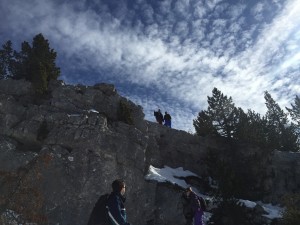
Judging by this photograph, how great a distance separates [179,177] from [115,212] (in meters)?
24.1

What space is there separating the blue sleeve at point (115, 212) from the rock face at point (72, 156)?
43.2 feet

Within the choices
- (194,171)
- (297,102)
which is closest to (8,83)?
(194,171)

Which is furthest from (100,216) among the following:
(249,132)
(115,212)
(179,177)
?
(249,132)

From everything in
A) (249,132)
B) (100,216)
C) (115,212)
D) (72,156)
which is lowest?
(100,216)

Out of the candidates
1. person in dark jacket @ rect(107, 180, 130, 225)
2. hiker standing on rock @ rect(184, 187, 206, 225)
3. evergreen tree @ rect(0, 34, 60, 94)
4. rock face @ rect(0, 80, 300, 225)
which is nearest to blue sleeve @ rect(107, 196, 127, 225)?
person in dark jacket @ rect(107, 180, 130, 225)

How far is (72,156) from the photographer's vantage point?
74.3 ft

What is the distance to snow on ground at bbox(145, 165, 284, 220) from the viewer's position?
26422mm

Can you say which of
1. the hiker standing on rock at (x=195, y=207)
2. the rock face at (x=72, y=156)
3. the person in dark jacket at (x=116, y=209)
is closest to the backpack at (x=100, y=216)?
the person in dark jacket at (x=116, y=209)

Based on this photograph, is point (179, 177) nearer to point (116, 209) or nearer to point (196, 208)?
point (196, 208)

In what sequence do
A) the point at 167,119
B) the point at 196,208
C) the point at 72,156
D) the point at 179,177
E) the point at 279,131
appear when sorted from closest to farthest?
the point at 196,208
the point at 72,156
the point at 179,177
the point at 167,119
the point at 279,131

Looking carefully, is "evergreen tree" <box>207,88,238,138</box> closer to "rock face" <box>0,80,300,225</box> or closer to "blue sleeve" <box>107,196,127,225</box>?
"rock face" <box>0,80,300,225</box>

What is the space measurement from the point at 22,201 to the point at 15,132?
6.43 meters

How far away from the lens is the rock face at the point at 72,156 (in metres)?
20.5

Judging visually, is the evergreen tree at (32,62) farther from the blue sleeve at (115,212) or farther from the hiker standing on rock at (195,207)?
the blue sleeve at (115,212)
